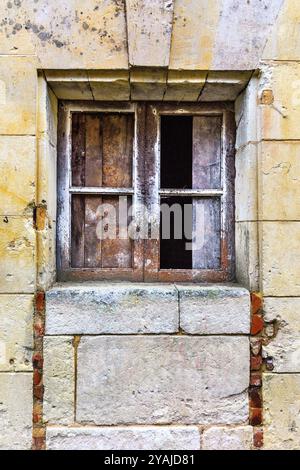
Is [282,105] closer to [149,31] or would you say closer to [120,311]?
[149,31]

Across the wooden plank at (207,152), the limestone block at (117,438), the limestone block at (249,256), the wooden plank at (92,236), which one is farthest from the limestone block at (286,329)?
the wooden plank at (92,236)

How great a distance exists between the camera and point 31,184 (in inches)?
92.7

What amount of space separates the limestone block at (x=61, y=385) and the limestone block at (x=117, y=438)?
0.23 feet

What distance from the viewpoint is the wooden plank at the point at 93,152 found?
8.77ft

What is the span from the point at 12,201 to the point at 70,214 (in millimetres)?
394

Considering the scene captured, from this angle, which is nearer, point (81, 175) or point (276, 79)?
point (276, 79)

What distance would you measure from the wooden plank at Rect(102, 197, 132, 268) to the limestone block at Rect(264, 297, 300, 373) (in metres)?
0.89

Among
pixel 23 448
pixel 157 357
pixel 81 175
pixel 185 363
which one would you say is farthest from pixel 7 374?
pixel 81 175

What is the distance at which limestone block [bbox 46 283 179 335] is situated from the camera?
2.36m

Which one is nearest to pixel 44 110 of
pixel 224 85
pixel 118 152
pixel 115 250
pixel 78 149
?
pixel 78 149

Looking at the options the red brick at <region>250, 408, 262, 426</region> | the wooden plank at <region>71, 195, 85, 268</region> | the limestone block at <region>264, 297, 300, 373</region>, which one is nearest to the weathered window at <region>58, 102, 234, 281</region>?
the wooden plank at <region>71, 195, 85, 268</region>

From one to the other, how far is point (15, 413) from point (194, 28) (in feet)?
7.70

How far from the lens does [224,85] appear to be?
8.12 ft

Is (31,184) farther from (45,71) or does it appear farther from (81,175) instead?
(45,71)
